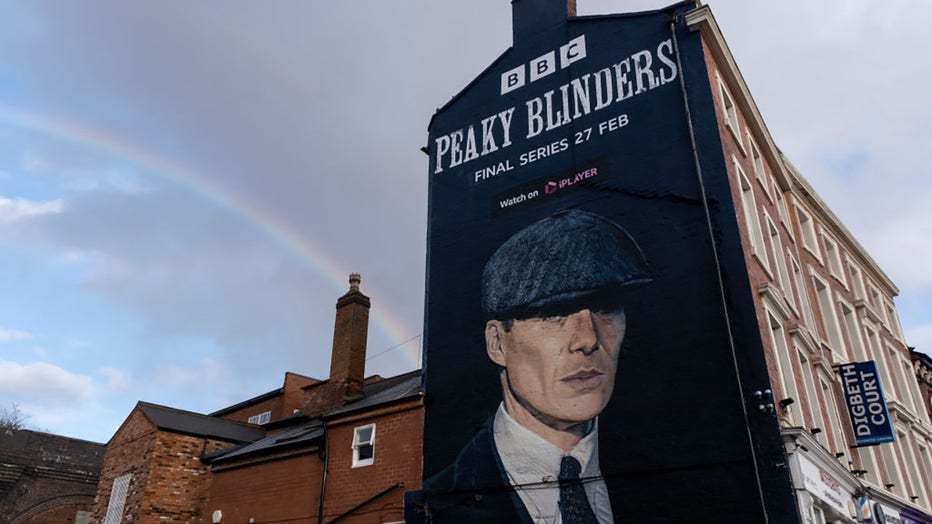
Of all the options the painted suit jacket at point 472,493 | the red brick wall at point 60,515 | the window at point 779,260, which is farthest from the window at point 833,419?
the red brick wall at point 60,515

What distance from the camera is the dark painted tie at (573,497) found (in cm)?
1380

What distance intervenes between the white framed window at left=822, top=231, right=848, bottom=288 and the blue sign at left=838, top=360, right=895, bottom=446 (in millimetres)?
8001

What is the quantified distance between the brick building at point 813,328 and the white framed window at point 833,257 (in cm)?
5

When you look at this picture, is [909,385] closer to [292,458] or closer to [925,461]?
[925,461]

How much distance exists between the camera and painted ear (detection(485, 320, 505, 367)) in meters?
16.6

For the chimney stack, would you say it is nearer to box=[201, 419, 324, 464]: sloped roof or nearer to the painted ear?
box=[201, 419, 324, 464]: sloped roof

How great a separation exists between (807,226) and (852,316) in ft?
13.6

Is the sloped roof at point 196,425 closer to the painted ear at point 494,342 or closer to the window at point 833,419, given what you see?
the painted ear at point 494,342

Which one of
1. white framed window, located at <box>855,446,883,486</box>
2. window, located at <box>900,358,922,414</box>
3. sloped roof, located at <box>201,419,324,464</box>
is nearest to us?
white framed window, located at <box>855,446,883,486</box>

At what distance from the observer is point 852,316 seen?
84.3ft

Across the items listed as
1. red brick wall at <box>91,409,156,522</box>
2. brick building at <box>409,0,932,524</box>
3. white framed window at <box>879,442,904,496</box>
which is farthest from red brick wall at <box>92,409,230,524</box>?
white framed window at <box>879,442,904,496</box>

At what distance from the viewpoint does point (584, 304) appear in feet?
51.3

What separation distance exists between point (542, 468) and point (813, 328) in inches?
417

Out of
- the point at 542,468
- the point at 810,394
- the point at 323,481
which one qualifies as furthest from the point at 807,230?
the point at 323,481
